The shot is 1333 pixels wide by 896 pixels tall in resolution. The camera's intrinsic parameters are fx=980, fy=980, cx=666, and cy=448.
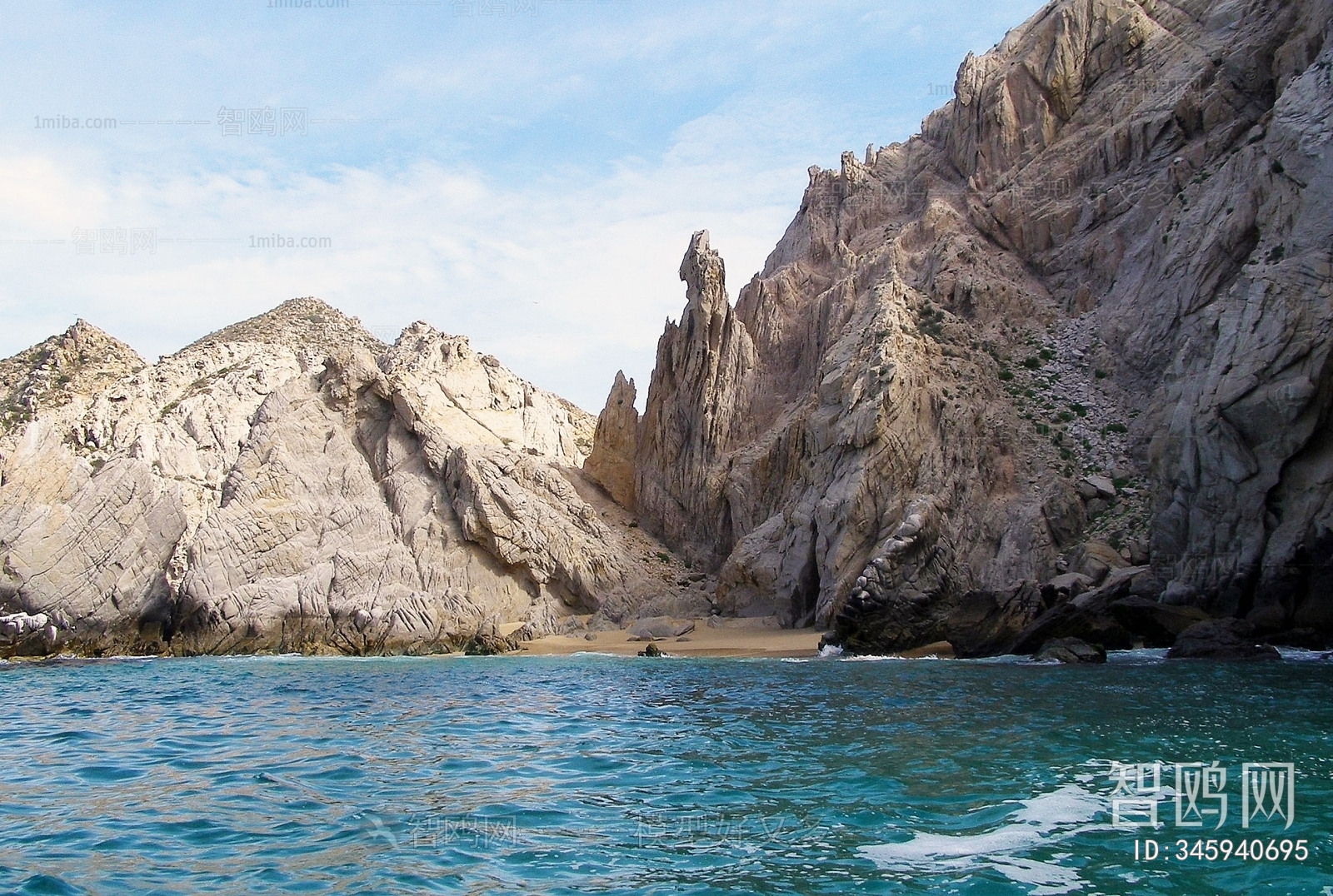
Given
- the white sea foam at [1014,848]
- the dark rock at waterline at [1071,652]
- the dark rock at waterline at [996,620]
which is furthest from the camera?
the dark rock at waterline at [996,620]

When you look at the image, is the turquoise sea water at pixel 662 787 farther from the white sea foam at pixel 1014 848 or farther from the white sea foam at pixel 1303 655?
the white sea foam at pixel 1303 655

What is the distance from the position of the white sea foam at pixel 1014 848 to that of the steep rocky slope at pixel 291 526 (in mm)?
31399

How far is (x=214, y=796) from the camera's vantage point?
11445mm

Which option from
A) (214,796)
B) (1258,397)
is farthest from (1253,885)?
A: (1258,397)

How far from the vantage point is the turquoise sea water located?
27.3 ft

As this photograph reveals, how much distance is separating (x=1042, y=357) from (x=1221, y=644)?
20.0 meters

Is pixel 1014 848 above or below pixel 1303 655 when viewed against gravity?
below

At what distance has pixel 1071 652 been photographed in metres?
25.9

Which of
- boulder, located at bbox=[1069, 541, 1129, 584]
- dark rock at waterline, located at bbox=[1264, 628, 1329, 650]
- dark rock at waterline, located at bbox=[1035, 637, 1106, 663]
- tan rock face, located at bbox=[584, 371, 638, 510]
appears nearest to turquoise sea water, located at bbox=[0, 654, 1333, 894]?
dark rock at waterline, located at bbox=[1035, 637, 1106, 663]

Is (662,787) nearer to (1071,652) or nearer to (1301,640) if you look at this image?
(1071,652)

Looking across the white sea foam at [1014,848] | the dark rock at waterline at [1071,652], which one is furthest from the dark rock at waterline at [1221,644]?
the white sea foam at [1014,848]

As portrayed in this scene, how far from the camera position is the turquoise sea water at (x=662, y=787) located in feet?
27.3

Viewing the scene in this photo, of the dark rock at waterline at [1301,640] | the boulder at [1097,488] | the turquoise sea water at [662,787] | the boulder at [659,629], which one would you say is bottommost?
the boulder at [659,629]

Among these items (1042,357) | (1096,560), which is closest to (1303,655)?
(1096,560)
